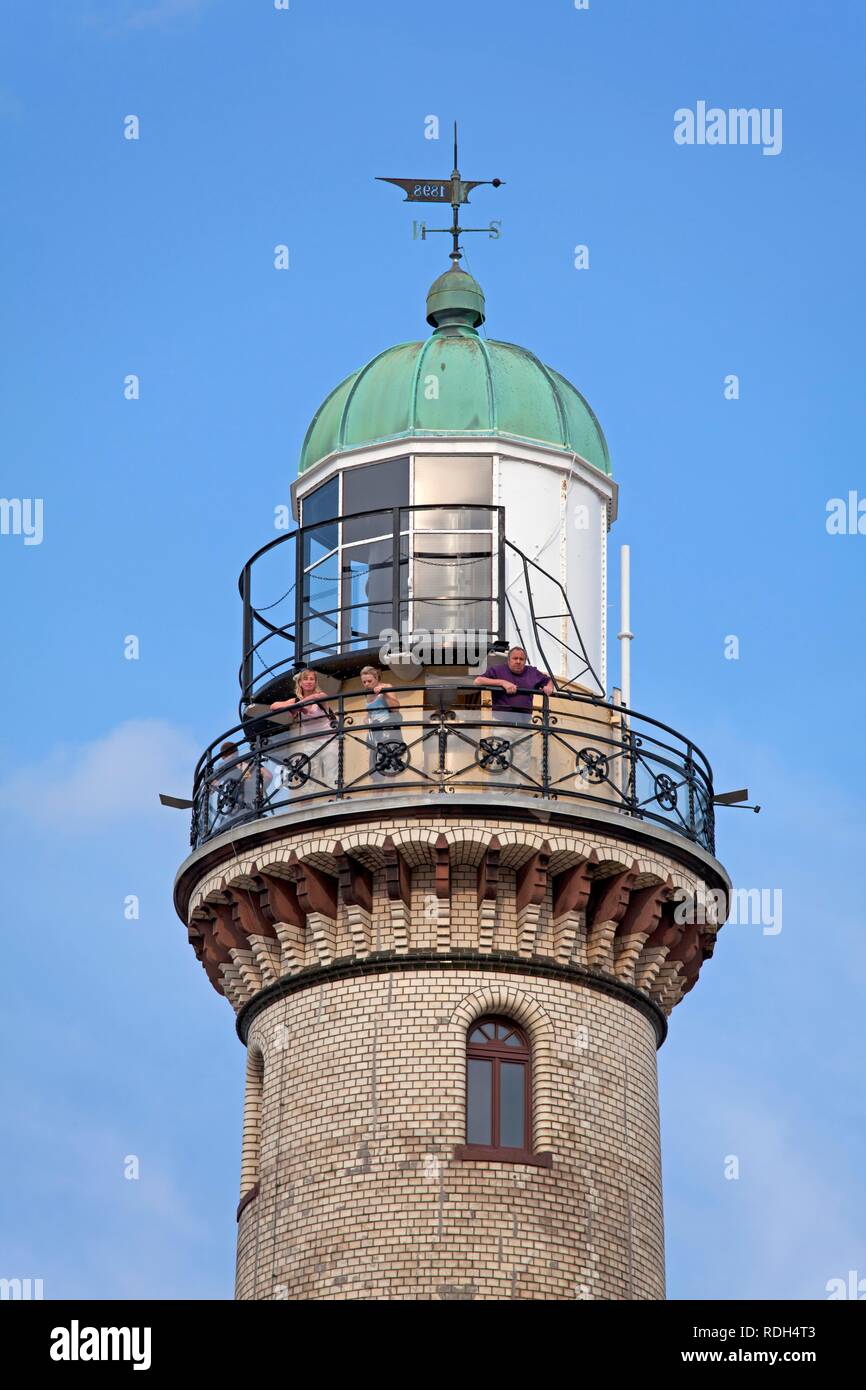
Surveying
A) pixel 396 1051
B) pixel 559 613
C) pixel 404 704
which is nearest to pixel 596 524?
pixel 559 613

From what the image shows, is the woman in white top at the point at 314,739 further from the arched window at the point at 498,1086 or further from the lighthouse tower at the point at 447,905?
the arched window at the point at 498,1086

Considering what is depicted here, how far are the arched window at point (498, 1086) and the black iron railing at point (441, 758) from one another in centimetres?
321

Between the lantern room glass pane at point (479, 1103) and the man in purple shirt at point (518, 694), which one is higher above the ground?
the man in purple shirt at point (518, 694)

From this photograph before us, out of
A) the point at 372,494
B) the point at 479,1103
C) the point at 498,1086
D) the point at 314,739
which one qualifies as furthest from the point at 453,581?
the point at 479,1103

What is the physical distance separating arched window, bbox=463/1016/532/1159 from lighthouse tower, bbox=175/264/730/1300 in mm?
39

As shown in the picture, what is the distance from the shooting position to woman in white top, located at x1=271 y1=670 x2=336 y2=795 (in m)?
45.6

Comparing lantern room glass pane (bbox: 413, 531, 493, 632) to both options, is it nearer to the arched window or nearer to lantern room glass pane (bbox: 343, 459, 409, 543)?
lantern room glass pane (bbox: 343, 459, 409, 543)

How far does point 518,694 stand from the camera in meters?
45.6

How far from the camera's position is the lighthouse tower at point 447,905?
1741 inches

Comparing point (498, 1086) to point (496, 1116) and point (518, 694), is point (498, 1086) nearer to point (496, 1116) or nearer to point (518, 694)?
point (496, 1116)

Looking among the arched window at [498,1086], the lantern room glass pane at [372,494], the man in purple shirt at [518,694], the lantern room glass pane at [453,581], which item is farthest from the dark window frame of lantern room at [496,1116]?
the lantern room glass pane at [372,494]

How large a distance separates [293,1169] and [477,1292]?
10.9 feet

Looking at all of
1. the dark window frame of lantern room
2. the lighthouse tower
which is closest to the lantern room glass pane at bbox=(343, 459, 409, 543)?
the lighthouse tower

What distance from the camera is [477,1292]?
43.1m
